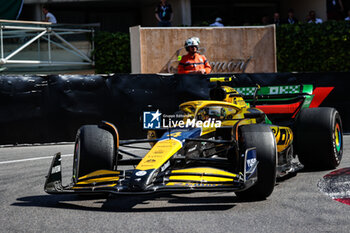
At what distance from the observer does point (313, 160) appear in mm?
8461

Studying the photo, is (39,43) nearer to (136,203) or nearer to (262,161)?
(136,203)

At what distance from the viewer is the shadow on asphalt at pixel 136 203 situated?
20.1 feet

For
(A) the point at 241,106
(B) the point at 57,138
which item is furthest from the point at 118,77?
(A) the point at 241,106

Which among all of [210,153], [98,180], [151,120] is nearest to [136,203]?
[98,180]

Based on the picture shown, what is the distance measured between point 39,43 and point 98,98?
20.7 feet

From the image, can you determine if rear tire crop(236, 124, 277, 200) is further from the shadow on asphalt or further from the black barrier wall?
the black barrier wall

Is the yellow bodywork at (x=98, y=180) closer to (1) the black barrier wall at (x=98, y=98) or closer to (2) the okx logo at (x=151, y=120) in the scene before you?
(2) the okx logo at (x=151, y=120)

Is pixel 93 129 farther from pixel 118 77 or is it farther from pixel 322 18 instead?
pixel 322 18

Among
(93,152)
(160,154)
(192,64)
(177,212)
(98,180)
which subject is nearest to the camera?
(177,212)

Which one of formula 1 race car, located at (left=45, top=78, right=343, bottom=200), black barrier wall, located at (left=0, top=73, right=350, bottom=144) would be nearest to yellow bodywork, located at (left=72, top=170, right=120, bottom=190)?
formula 1 race car, located at (left=45, top=78, right=343, bottom=200)

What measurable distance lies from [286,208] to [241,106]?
2633 mm

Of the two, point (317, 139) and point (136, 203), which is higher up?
point (317, 139)

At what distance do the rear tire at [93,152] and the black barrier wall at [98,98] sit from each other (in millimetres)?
6547

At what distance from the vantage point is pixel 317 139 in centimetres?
833
